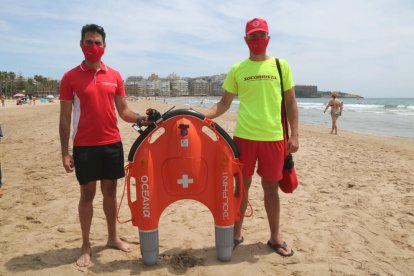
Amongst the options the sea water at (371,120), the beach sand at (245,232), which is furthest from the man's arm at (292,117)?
the sea water at (371,120)

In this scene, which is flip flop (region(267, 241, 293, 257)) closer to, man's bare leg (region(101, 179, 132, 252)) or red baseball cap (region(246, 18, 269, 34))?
man's bare leg (region(101, 179, 132, 252))

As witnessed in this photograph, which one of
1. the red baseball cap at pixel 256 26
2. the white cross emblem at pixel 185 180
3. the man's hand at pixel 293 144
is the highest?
the red baseball cap at pixel 256 26

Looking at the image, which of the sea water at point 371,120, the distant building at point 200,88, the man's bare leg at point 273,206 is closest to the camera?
the man's bare leg at point 273,206

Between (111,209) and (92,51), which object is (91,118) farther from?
(111,209)

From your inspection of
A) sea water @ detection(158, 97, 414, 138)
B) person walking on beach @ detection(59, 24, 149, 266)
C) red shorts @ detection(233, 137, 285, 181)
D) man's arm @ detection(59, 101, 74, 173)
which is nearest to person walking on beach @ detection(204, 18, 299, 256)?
red shorts @ detection(233, 137, 285, 181)

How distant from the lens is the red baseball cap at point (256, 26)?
3.11 meters

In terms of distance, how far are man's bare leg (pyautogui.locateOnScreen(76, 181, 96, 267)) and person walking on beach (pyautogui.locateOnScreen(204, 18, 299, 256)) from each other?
4.27 ft

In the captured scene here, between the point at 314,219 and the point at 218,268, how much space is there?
1.74 metres

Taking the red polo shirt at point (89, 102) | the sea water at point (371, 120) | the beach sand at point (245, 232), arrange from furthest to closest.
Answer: the sea water at point (371, 120) → the beach sand at point (245, 232) → the red polo shirt at point (89, 102)

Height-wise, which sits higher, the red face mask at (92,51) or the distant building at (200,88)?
the distant building at (200,88)

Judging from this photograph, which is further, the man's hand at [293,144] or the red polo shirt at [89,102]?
the man's hand at [293,144]

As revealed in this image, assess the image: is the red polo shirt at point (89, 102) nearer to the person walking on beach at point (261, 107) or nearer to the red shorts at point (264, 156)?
the person walking on beach at point (261, 107)

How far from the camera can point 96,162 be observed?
305 centimetres

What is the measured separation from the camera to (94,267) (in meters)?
3.06
